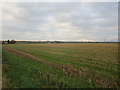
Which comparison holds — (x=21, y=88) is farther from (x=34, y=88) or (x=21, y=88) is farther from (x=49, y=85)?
(x=49, y=85)

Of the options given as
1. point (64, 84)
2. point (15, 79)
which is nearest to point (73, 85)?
point (64, 84)

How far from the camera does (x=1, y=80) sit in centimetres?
841

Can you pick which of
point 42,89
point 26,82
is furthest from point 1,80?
point 42,89

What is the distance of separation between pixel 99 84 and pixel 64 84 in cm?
240

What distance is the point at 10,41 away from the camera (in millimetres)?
146750

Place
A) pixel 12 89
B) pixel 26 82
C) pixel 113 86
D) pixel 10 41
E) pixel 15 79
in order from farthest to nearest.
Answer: pixel 10 41, pixel 15 79, pixel 26 82, pixel 113 86, pixel 12 89

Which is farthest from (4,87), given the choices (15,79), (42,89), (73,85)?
(73,85)

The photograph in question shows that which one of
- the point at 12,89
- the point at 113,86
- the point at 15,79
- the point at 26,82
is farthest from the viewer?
the point at 15,79

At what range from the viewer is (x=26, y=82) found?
798cm

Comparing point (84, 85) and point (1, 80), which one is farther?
point (1, 80)

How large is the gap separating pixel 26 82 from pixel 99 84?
5.10 meters

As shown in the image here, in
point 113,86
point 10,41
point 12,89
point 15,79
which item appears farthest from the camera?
point 10,41

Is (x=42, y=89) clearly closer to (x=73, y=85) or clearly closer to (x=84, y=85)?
(x=73, y=85)

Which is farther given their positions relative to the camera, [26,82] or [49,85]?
[26,82]
